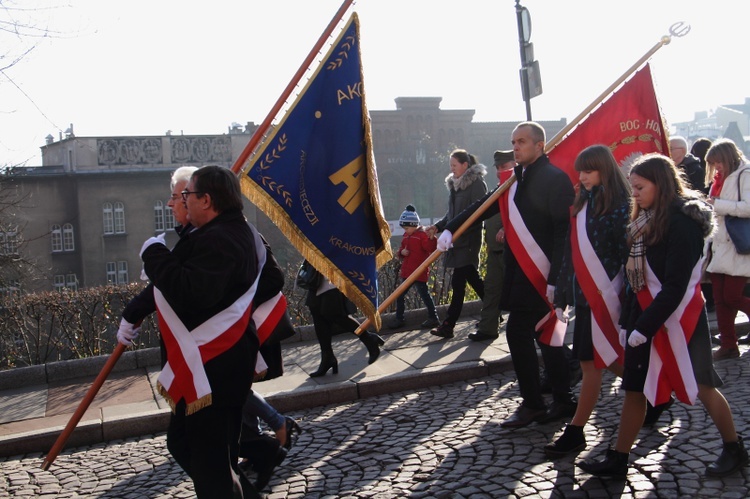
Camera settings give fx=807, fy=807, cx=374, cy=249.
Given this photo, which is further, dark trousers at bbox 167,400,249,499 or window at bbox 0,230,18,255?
window at bbox 0,230,18,255

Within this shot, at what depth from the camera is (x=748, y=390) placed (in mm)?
6059

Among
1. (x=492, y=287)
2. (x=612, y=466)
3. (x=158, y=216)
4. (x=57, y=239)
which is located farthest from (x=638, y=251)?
(x=158, y=216)

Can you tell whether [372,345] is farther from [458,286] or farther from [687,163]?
[687,163]

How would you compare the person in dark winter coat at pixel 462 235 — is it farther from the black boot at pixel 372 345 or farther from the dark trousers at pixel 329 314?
the dark trousers at pixel 329 314

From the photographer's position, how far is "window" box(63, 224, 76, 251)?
1757 inches

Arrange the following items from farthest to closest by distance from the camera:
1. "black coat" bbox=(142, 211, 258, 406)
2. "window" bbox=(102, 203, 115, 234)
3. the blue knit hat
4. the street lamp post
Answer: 1. "window" bbox=(102, 203, 115, 234)
2. the street lamp post
3. the blue knit hat
4. "black coat" bbox=(142, 211, 258, 406)

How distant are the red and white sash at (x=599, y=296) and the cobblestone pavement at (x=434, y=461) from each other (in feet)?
2.12

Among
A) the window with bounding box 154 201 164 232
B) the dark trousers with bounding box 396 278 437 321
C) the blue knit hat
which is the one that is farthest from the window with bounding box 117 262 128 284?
the blue knit hat

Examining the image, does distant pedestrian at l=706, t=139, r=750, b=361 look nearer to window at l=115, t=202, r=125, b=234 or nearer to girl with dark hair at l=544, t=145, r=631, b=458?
girl with dark hair at l=544, t=145, r=631, b=458

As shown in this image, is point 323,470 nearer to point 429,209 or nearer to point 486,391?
point 486,391

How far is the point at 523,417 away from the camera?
5.49 metres

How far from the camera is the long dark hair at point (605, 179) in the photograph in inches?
194

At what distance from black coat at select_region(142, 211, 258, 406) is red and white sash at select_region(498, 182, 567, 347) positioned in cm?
229

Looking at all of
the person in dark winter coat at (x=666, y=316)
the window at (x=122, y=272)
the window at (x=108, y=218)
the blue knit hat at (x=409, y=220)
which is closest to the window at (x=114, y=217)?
the window at (x=108, y=218)
